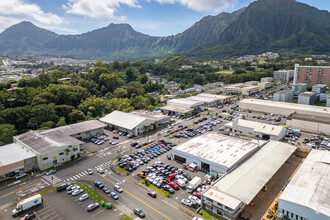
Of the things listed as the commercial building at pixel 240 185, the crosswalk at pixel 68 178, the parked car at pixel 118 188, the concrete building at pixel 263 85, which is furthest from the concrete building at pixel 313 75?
the parked car at pixel 118 188

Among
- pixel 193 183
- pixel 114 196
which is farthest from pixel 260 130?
pixel 114 196

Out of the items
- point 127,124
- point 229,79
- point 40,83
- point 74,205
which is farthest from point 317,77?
point 40,83

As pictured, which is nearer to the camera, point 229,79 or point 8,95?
point 8,95

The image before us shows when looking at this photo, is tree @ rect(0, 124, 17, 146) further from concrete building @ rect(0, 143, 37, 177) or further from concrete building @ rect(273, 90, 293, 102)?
concrete building @ rect(273, 90, 293, 102)

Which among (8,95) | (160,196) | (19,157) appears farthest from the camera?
(8,95)

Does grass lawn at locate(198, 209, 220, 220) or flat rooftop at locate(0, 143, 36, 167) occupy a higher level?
flat rooftop at locate(0, 143, 36, 167)

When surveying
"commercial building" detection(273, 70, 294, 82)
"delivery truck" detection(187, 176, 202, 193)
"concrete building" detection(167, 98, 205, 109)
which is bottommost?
"delivery truck" detection(187, 176, 202, 193)

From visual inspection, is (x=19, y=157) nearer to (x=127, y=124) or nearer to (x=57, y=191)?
(x=57, y=191)

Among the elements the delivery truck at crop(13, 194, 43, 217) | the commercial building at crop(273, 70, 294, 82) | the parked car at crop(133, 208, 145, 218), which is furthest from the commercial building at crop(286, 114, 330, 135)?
the commercial building at crop(273, 70, 294, 82)
